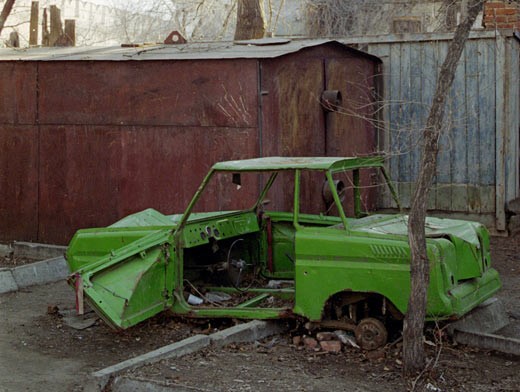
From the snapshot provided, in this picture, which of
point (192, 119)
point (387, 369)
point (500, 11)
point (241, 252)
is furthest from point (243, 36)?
point (387, 369)

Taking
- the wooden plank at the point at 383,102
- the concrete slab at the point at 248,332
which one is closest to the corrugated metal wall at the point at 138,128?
the wooden plank at the point at 383,102

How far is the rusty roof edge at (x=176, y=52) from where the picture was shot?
11.2 metres

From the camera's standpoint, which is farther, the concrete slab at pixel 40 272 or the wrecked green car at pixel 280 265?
the concrete slab at pixel 40 272

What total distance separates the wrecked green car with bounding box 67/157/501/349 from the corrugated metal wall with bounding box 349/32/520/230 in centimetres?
461

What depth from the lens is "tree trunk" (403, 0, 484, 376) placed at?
6.45m

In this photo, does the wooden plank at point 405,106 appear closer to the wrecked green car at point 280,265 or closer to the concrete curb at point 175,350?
the wrecked green car at point 280,265

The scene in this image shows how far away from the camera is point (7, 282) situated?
10.2 metres

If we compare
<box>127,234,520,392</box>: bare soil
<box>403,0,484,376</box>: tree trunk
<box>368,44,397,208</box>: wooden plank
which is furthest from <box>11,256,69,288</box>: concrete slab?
<box>403,0,484,376</box>: tree trunk

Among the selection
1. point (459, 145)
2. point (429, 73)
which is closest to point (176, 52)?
point (429, 73)

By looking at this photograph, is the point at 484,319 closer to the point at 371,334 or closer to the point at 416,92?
the point at 371,334

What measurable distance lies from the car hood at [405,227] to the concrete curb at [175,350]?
1170 millimetres

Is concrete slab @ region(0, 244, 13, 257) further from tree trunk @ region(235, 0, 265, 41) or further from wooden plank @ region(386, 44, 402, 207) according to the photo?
tree trunk @ region(235, 0, 265, 41)

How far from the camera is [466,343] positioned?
7684 mm

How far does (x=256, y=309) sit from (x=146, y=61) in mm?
4775
